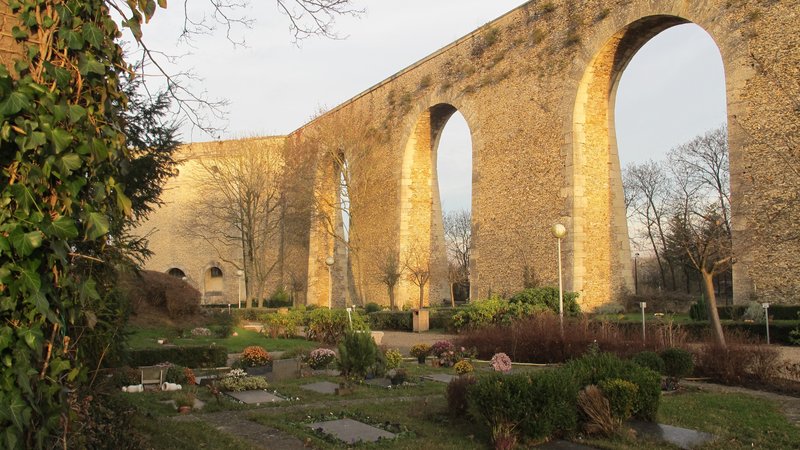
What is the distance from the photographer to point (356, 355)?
904cm

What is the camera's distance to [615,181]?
19719 mm

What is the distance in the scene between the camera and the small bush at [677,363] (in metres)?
8.84

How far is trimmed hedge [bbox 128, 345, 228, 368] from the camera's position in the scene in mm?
11438

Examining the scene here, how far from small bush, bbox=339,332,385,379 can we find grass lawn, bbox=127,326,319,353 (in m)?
5.85

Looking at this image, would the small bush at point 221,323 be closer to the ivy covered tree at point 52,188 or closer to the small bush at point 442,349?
the small bush at point 442,349

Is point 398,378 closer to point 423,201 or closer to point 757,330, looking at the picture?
point 757,330

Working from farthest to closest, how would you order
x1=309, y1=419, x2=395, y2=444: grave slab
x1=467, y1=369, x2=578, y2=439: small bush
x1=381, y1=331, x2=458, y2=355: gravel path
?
x1=381, y1=331, x2=458, y2=355: gravel path
x1=309, y1=419, x2=395, y2=444: grave slab
x1=467, y1=369, x2=578, y2=439: small bush

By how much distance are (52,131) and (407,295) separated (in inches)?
1011

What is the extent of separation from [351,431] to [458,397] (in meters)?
1.15

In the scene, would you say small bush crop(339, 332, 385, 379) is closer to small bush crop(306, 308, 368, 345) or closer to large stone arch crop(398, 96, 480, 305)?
small bush crop(306, 308, 368, 345)

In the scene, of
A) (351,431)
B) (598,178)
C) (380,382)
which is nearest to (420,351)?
(380,382)

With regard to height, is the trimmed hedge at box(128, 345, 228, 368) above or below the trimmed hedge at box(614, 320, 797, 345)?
below

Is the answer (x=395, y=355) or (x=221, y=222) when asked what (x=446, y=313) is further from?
(x=221, y=222)

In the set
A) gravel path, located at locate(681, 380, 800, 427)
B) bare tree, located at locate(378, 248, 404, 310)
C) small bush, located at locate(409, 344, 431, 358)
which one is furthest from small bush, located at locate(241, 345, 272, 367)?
bare tree, located at locate(378, 248, 404, 310)
